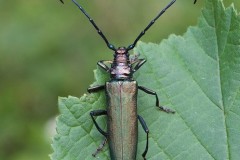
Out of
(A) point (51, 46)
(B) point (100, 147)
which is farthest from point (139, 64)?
(A) point (51, 46)

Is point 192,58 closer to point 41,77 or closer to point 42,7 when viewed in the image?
point 41,77

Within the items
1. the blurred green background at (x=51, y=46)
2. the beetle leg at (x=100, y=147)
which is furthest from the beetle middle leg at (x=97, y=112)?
the blurred green background at (x=51, y=46)

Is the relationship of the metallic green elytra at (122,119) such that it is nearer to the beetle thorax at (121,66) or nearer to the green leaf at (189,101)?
the beetle thorax at (121,66)

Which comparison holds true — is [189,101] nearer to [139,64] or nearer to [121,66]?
[139,64]

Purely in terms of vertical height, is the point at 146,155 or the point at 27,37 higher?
the point at 27,37

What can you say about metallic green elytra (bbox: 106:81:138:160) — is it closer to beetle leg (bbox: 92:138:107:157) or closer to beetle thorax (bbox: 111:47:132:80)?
beetle thorax (bbox: 111:47:132:80)

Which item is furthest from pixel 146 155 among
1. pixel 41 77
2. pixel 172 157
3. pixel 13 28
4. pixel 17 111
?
pixel 13 28

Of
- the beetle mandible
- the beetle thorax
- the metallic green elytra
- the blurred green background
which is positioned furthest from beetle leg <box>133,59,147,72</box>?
the blurred green background
